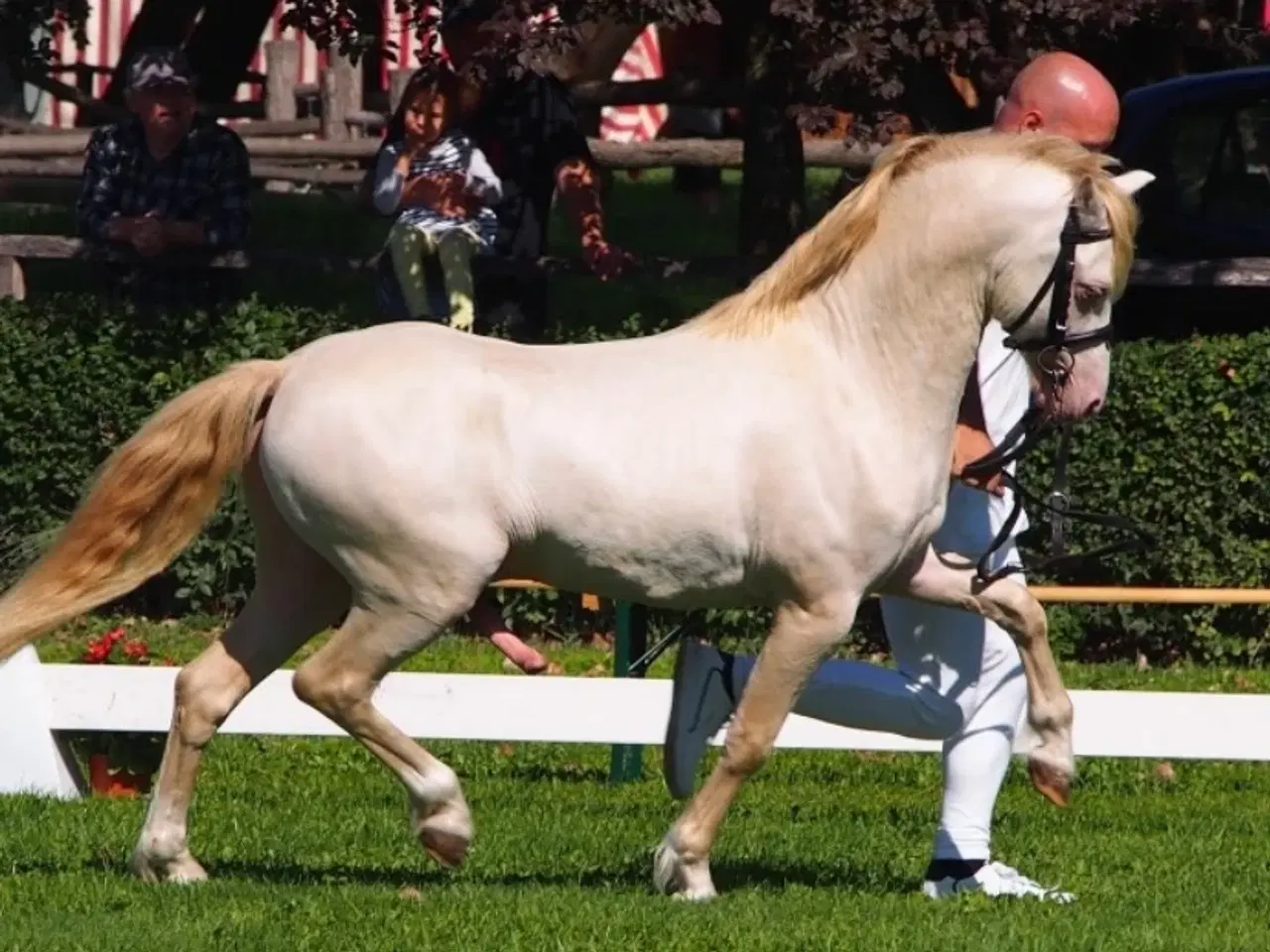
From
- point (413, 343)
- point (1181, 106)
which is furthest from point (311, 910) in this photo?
point (1181, 106)

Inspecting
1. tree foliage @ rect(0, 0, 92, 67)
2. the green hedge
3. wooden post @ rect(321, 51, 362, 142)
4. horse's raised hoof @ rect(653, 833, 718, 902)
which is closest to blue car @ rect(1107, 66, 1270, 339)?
the green hedge

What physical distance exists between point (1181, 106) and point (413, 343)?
19.8ft

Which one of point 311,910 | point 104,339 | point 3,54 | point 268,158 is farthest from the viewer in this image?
point 268,158

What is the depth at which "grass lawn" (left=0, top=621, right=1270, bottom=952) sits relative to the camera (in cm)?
573

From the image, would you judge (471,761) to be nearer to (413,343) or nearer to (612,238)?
(413,343)

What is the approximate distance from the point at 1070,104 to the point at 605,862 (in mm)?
2325

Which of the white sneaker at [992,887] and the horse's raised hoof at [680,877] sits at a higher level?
the horse's raised hoof at [680,877]

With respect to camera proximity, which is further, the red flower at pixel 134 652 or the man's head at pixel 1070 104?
the red flower at pixel 134 652

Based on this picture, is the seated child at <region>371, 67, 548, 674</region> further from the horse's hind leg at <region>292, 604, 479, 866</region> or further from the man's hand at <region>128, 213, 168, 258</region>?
the horse's hind leg at <region>292, 604, 479, 866</region>

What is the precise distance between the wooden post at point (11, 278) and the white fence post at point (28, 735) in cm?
393

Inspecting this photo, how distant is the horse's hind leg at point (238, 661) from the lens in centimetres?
630

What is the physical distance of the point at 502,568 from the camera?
6.11 meters

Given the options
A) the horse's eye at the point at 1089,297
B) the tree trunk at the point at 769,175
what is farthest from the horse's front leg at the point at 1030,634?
the tree trunk at the point at 769,175

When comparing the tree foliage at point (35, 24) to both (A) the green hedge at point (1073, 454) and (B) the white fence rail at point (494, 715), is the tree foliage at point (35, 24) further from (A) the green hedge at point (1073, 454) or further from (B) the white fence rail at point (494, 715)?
(B) the white fence rail at point (494, 715)
